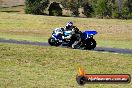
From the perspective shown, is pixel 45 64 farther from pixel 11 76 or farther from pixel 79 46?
pixel 79 46

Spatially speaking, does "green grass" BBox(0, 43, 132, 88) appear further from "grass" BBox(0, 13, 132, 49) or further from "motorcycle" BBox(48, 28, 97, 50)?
"grass" BBox(0, 13, 132, 49)

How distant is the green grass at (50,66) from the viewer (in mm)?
15734

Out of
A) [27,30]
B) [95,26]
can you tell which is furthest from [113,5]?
[27,30]

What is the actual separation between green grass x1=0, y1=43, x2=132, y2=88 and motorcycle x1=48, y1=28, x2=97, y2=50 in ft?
16.4

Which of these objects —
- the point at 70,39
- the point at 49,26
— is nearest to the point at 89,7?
the point at 49,26

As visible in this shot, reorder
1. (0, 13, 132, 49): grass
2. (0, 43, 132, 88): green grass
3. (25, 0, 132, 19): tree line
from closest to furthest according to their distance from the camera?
(0, 43, 132, 88): green grass → (0, 13, 132, 49): grass → (25, 0, 132, 19): tree line

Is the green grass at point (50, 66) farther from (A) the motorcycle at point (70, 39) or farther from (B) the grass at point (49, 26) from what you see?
(B) the grass at point (49, 26)

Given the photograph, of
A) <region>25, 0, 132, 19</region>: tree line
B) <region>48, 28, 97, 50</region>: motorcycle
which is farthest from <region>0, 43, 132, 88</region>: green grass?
<region>25, 0, 132, 19</region>: tree line

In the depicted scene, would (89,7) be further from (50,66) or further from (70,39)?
(50,66)

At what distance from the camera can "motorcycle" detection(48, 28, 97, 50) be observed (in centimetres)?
2878

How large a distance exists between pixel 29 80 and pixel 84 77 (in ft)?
10.8

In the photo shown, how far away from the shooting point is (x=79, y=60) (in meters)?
21.1

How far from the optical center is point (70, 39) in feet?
97.3

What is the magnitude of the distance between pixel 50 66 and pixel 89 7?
73.9m
